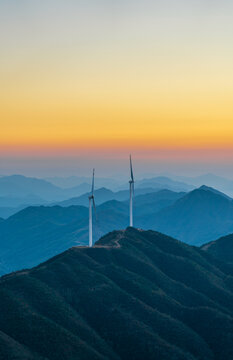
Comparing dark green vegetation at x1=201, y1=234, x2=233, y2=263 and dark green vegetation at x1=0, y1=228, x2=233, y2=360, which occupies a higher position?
dark green vegetation at x1=0, y1=228, x2=233, y2=360

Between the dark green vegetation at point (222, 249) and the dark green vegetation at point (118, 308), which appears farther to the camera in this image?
the dark green vegetation at point (222, 249)

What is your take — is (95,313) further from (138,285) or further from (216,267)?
(216,267)

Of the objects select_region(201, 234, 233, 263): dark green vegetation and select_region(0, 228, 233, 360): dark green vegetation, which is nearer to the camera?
select_region(0, 228, 233, 360): dark green vegetation

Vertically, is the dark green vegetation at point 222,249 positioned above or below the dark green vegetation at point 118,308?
below

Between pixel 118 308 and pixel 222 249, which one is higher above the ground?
pixel 118 308

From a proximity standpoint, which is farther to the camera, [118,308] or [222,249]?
[222,249]
